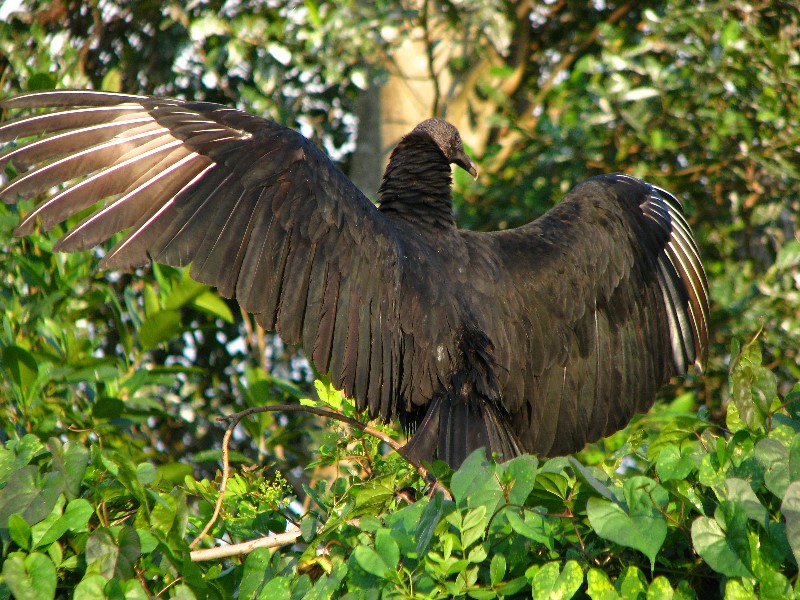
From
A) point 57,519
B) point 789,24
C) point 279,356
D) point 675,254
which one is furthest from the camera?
point 279,356

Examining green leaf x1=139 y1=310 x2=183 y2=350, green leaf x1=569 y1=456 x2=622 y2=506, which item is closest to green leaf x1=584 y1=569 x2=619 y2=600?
green leaf x1=569 y1=456 x2=622 y2=506

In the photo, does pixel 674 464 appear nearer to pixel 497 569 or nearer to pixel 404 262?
pixel 497 569

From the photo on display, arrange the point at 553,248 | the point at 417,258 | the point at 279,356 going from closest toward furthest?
1. the point at 417,258
2. the point at 553,248
3. the point at 279,356

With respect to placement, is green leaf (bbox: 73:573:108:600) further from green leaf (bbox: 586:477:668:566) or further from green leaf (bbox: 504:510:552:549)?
green leaf (bbox: 586:477:668:566)

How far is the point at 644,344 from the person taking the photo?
136 inches

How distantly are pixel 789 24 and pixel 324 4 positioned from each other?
2.42 meters

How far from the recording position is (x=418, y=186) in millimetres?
3307

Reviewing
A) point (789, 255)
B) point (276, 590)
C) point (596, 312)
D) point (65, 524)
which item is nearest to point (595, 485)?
point (276, 590)

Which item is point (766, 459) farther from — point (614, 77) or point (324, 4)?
point (324, 4)

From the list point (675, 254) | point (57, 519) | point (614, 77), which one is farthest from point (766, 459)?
point (614, 77)

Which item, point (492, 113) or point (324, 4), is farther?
point (492, 113)

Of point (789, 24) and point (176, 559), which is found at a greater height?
point (789, 24)

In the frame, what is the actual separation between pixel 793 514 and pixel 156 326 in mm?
2769

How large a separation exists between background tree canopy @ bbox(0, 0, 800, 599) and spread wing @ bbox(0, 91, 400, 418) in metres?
0.26
